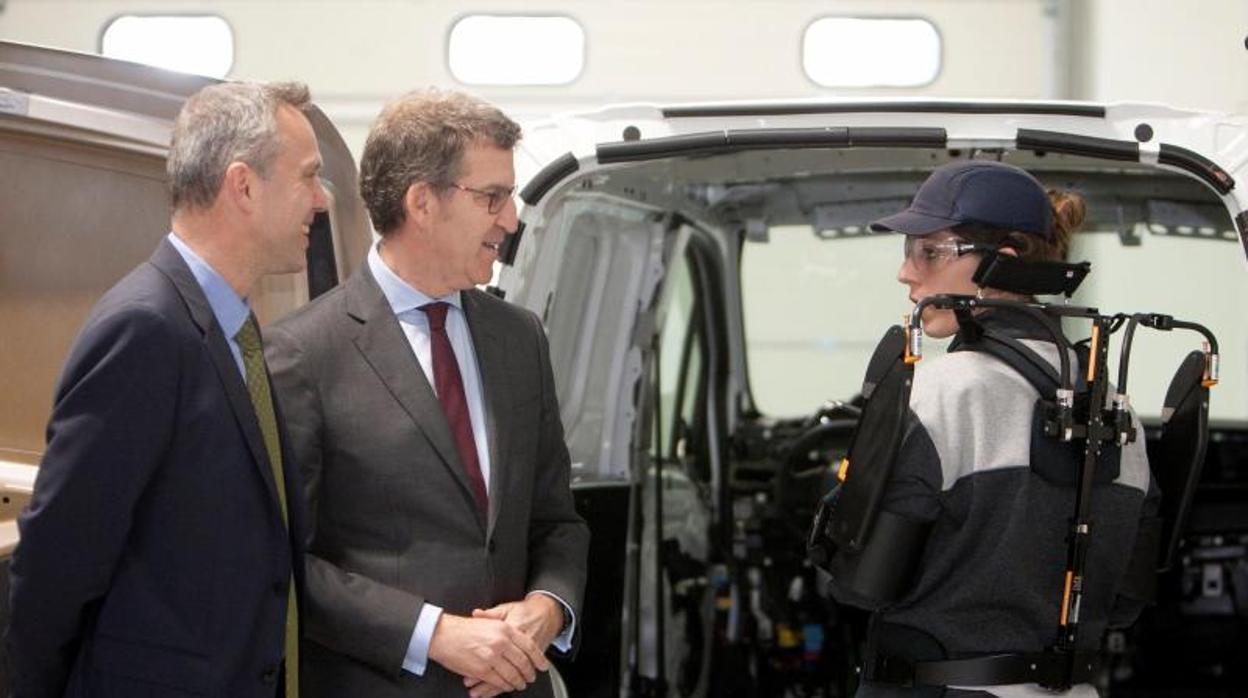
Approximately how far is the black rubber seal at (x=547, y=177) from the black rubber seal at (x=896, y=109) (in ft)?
0.74

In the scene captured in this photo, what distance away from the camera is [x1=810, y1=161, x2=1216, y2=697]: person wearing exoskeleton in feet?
9.36

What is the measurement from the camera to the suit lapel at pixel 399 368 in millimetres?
2906

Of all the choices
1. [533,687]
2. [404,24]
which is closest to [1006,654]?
[533,687]

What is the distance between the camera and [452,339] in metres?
3.09

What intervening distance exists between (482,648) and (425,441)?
1.12 feet

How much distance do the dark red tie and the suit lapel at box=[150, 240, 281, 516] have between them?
437 millimetres

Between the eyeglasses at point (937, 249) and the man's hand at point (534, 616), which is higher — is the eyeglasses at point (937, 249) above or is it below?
above

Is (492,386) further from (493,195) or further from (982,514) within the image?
(982,514)

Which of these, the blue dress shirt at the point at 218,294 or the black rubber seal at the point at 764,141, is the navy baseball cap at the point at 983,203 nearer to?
the black rubber seal at the point at 764,141

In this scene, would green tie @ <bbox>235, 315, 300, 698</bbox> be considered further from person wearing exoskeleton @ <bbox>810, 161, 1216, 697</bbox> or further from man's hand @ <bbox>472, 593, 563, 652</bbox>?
person wearing exoskeleton @ <bbox>810, 161, 1216, 697</bbox>

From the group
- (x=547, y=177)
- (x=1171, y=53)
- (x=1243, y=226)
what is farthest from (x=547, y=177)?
(x=1171, y=53)

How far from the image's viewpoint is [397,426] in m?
2.90

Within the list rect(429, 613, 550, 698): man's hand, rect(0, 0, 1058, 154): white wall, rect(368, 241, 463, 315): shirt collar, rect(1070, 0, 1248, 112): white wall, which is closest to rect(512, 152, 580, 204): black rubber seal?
rect(368, 241, 463, 315): shirt collar

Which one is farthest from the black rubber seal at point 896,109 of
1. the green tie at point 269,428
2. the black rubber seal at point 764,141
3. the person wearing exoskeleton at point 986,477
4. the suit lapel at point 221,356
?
the suit lapel at point 221,356
